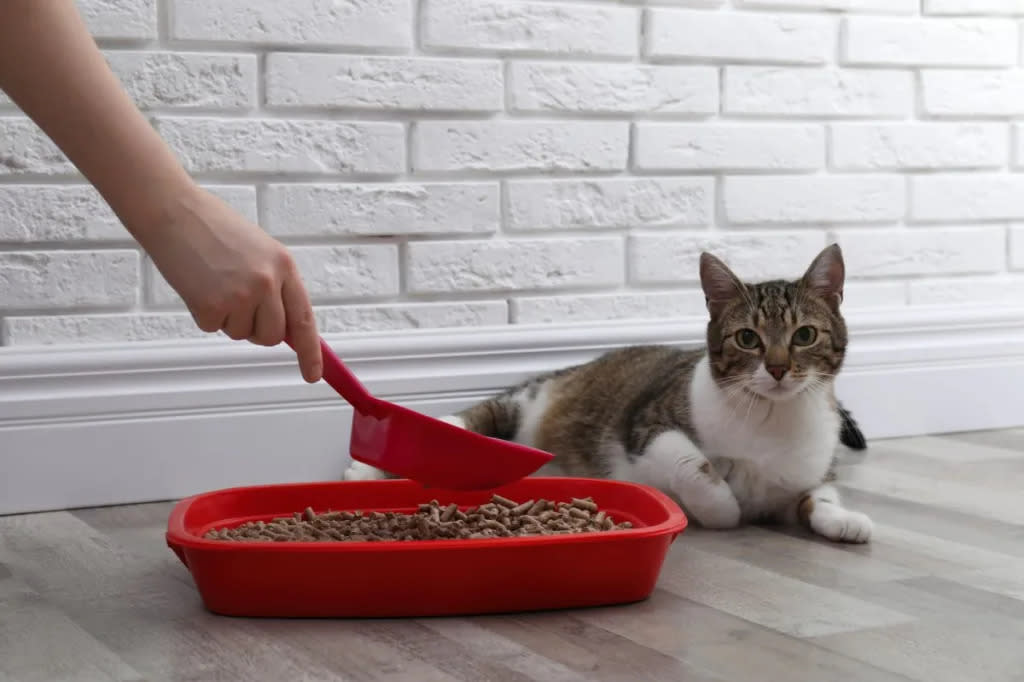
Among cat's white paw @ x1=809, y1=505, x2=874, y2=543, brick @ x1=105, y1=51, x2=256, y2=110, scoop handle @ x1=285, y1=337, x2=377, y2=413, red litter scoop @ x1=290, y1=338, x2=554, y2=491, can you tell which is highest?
brick @ x1=105, y1=51, x2=256, y2=110

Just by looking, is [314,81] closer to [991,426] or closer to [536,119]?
[536,119]

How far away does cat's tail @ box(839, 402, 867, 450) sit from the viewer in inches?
92.9

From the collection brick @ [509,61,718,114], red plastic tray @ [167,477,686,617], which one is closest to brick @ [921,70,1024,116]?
brick @ [509,61,718,114]

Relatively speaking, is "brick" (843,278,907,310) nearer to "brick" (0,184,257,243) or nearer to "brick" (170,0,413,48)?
"brick" (170,0,413,48)

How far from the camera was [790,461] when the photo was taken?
1.99m

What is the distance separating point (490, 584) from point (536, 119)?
115cm

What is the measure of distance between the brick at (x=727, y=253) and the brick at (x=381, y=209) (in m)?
0.33

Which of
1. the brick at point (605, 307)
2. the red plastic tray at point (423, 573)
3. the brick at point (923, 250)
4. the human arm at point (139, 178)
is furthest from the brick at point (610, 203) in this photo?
the human arm at point (139, 178)

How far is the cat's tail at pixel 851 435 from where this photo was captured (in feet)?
7.74

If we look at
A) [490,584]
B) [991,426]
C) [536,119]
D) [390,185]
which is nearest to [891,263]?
[991,426]

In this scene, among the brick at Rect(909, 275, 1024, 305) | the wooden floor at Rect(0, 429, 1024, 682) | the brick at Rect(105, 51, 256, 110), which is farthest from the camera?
the brick at Rect(909, 275, 1024, 305)

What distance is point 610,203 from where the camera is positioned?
246 centimetres

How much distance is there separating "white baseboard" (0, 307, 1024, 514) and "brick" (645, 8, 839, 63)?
0.54m

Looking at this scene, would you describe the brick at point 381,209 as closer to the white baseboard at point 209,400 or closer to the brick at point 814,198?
the white baseboard at point 209,400
